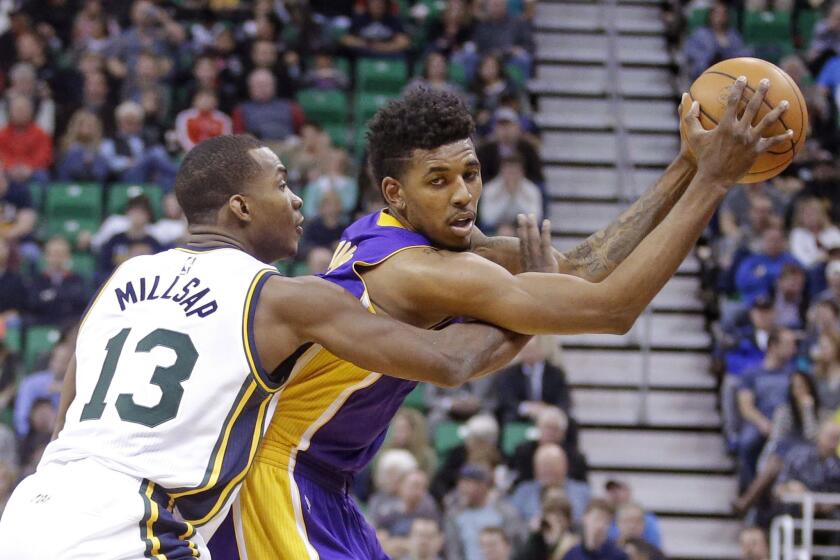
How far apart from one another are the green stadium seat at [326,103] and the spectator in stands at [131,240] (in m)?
2.62

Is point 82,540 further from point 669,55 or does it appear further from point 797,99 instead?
point 669,55

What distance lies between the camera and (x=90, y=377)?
12.4 feet

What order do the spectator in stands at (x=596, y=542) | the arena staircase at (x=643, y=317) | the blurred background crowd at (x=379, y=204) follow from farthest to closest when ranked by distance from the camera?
the arena staircase at (x=643, y=317), the blurred background crowd at (x=379, y=204), the spectator in stands at (x=596, y=542)

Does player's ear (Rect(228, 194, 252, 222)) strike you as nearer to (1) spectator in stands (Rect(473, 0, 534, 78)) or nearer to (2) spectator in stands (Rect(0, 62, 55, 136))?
(2) spectator in stands (Rect(0, 62, 55, 136))

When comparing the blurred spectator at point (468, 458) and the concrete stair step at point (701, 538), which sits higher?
the blurred spectator at point (468, 458)

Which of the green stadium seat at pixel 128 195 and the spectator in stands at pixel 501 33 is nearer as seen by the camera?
the green stadium seat at pixel 128 195

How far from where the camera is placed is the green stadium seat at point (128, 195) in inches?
468

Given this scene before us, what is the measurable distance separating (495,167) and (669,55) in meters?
3.46

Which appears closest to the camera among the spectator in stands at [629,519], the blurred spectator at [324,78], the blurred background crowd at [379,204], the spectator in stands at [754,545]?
the spectator in stands at [629,519]

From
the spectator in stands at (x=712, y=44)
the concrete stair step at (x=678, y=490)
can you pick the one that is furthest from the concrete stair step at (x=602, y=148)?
the concrete stair step at (x=678, y=490)

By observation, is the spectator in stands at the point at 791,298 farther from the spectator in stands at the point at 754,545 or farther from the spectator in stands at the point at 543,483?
the spectator in stands at the point at 543,483

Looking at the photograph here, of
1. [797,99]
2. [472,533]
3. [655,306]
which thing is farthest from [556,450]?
[797,99]

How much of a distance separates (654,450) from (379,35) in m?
5.28

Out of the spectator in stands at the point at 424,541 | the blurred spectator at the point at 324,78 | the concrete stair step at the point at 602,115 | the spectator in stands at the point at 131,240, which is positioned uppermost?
the blurred spectator at the point at 324,78
